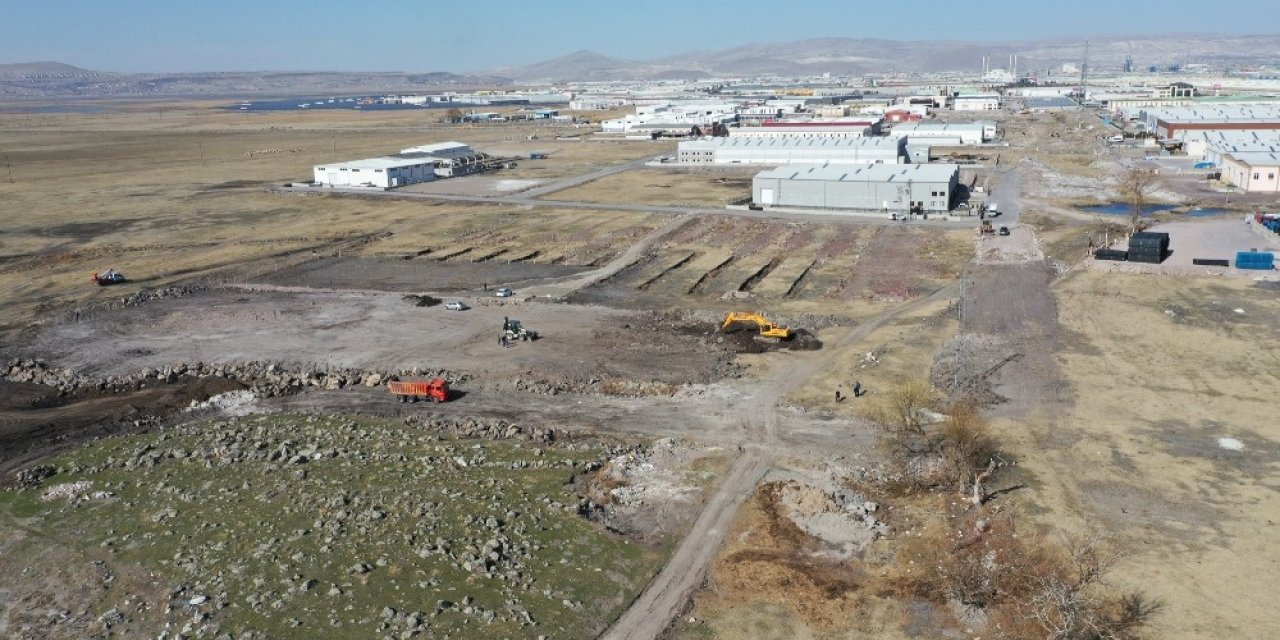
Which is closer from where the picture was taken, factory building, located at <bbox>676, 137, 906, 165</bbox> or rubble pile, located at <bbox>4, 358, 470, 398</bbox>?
rubble pile, located at <bbox>4, 358, 470, 398</bbox>

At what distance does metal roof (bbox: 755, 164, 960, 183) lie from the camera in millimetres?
72069

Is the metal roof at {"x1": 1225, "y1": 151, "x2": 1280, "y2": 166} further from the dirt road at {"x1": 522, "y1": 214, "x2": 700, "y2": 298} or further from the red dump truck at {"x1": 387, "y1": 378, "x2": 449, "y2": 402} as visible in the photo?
the red dump truck at {"x1": 387, "y1": 378, "x2": 449, "y2": 402}

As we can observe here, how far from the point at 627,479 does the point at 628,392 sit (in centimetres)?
772

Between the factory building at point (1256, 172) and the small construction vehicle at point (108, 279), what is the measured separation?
300ft

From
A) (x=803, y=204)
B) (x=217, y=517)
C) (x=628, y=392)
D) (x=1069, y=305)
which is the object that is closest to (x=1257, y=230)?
(x=1069, y=305)

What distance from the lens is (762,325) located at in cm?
3991

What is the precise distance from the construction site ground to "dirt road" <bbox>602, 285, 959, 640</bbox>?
109mm

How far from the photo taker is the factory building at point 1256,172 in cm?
7525

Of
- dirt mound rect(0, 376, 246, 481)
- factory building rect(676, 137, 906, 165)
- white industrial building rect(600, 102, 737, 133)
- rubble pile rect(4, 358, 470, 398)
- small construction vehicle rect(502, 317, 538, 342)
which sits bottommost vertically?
dirt mound rect(0, 376, 246, 481)

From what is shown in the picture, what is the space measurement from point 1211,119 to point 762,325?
350 ft

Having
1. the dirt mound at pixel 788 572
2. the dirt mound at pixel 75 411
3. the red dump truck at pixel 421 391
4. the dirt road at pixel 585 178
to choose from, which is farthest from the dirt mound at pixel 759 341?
the dirt road at pixel 585 178

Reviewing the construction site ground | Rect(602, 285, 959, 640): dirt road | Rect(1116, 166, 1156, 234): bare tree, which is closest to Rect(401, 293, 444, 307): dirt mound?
the construction site ground

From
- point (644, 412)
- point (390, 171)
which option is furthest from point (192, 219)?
point (644, 412)

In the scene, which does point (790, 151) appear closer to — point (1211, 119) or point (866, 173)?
point (866, 173)
